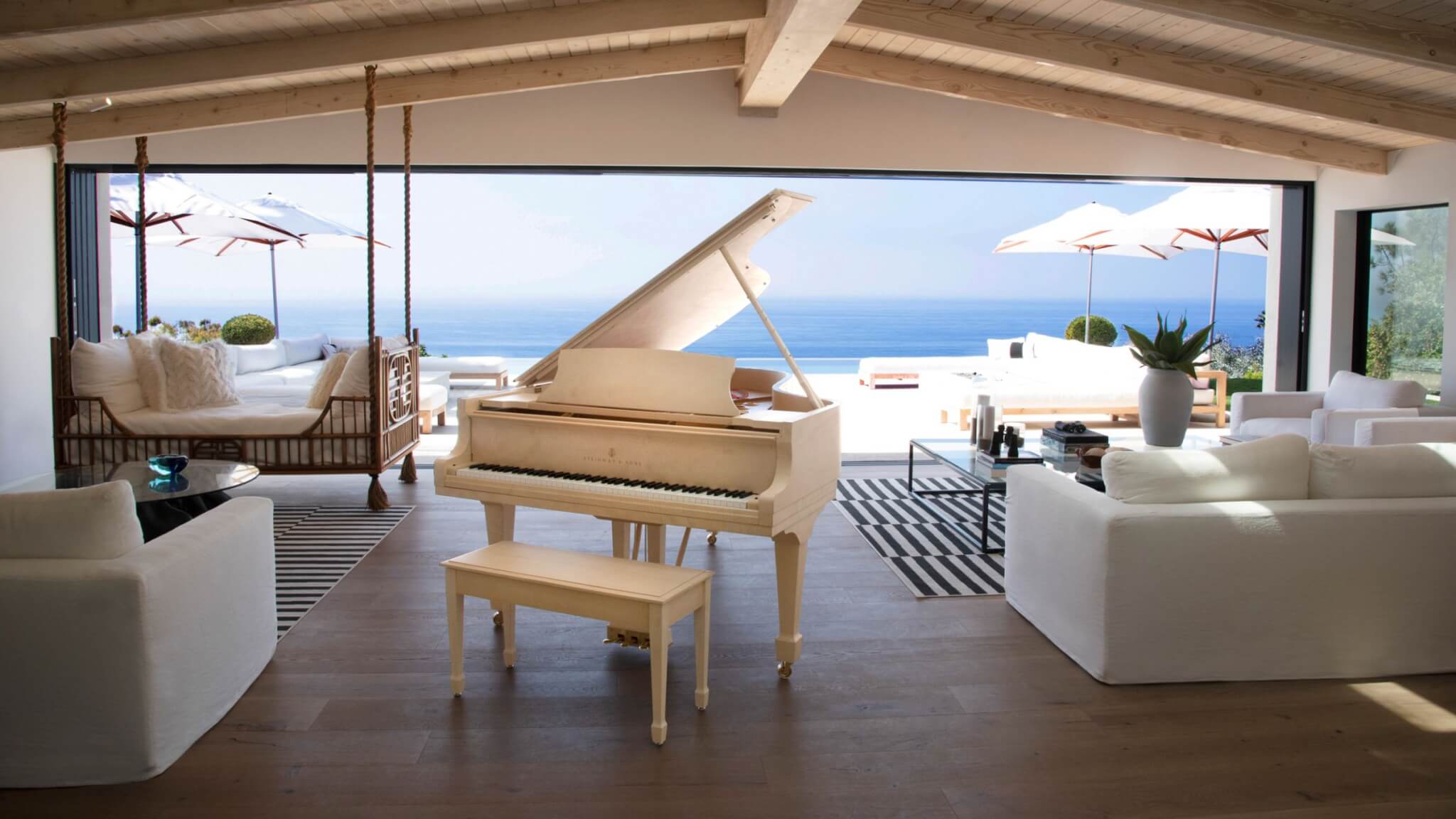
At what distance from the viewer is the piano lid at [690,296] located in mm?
3543

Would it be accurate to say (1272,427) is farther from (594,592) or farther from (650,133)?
(594,592)

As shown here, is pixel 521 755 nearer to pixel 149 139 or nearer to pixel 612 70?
pixel 612 70

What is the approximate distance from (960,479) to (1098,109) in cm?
269

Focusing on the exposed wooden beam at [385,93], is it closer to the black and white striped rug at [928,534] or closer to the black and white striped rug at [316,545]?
the black and white striped rug at [316,545]

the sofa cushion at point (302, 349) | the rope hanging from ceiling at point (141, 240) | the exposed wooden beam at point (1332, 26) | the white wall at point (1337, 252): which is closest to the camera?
the exposed wooden beam at point (1332, 26)

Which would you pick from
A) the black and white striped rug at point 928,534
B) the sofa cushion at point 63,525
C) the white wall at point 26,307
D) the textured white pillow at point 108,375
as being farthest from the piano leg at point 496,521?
the white wall at point 26,307

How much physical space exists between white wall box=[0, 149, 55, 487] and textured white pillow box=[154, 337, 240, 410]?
1154 millimetres

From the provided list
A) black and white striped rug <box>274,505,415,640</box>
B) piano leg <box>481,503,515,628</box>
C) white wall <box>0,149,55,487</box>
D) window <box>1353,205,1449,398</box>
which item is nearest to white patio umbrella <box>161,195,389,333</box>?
white wall <box>0,149,55,487</box>

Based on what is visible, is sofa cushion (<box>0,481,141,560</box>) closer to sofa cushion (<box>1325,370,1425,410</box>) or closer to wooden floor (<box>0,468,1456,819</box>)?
wooden floor (<box>0,468,1456,819</box>)

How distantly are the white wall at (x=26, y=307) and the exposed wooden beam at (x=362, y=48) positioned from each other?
5.08 feet

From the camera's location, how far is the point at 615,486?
341 centimetres

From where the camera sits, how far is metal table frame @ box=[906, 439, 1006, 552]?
5090mm

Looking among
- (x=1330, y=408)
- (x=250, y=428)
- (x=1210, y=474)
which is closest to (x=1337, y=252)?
(x=1330, y=408)

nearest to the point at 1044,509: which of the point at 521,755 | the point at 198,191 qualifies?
the point at 521,755
